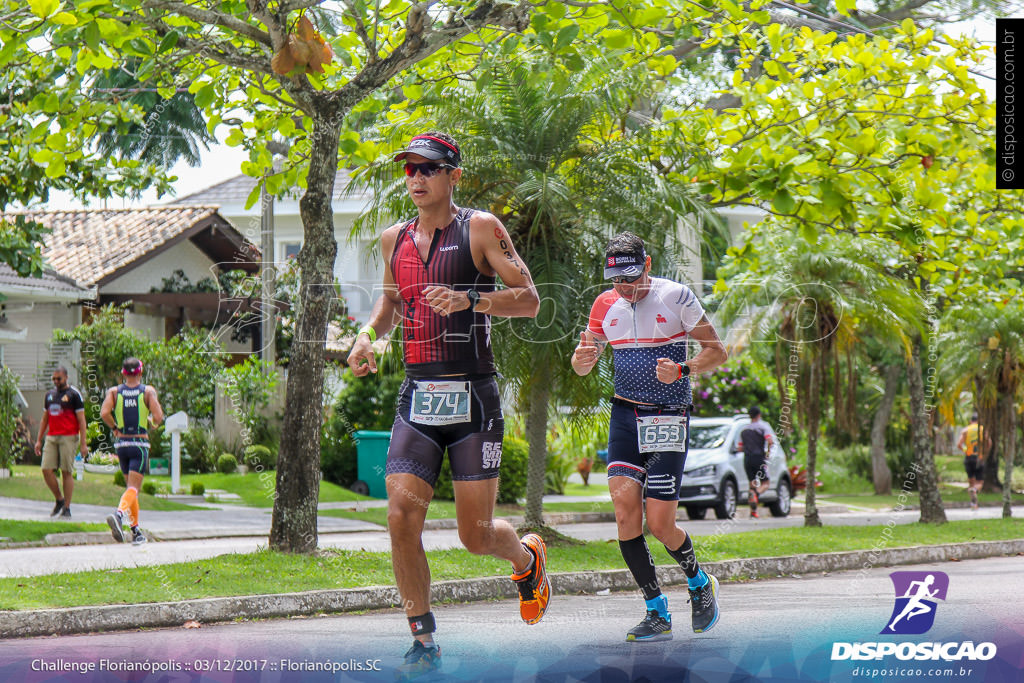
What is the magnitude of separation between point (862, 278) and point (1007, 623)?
30.6 feet

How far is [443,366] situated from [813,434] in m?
12.5

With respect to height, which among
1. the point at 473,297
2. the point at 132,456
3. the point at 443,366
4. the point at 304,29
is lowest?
the point at 132,456

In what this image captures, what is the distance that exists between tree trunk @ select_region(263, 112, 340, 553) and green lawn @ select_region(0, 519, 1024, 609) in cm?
34

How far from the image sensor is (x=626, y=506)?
20.3 ft

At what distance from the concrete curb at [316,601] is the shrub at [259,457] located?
10905mm

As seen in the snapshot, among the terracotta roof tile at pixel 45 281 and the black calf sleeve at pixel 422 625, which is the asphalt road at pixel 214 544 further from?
the terracotta roof tile at pixel 45 281

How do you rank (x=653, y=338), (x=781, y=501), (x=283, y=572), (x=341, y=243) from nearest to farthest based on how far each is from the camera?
(x=653, y=338)
(x=283, y=572)
(x=781, y=501)
(x=341, y=243)

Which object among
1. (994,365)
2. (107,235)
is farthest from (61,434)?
(107,235)

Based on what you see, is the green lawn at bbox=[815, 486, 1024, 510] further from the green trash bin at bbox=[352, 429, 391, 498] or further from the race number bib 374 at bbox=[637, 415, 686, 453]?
the race number bib 374 at bbox=[637, 415, 686, 453]

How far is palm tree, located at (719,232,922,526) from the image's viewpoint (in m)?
15.4

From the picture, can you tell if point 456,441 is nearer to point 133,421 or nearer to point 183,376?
point 133,421

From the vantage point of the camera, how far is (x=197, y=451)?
22.9 m

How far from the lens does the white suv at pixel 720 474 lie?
18.9 m

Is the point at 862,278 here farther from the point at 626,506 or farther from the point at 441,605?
the point at 626,506
